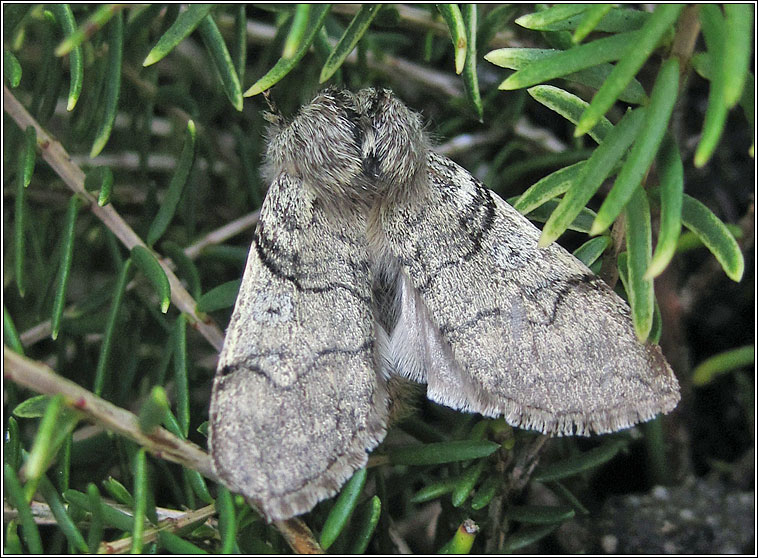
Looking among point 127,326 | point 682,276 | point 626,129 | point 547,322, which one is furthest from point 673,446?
point 127,326

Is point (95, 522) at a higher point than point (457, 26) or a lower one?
lower

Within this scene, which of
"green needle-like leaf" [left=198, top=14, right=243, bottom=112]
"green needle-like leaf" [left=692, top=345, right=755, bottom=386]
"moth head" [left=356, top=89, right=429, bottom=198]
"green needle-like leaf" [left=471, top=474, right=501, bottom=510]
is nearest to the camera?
"green needle-like leaf" [left=471, top=474, right=501, bottom=510]

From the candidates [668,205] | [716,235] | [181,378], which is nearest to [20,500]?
[181,378]

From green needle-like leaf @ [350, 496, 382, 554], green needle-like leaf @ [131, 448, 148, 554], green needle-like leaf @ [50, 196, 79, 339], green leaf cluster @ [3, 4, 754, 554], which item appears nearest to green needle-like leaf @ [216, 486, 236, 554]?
green leaf cluster @ [3, 4, 754, 554]

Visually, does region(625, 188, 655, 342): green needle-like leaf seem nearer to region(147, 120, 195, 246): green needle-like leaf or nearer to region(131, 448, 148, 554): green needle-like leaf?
region(131, 448, 148, 554): green needle-like leaf

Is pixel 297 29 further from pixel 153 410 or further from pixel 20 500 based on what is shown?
pixel 20 500

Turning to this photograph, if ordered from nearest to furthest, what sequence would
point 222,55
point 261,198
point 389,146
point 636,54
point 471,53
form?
point 636,54 < point 471,53 < point 222,55 < point 389,146 < point 261,198

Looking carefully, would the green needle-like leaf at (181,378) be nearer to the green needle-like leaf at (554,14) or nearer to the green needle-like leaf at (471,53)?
the green needle-like leaf at (471,53)

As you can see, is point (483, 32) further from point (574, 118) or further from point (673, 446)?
point (673, 446)
